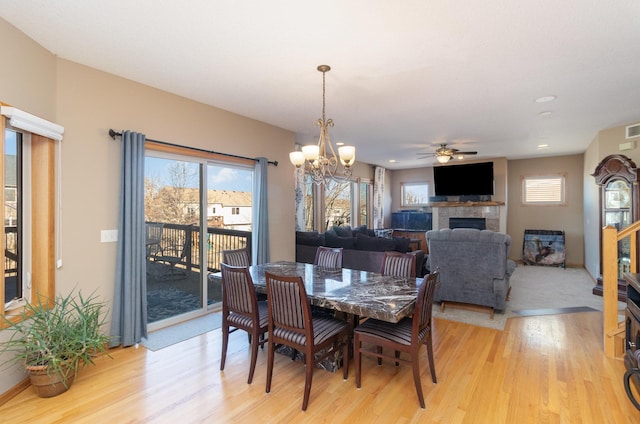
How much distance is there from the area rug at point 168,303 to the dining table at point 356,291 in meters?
1.25

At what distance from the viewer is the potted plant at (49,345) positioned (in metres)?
2.37

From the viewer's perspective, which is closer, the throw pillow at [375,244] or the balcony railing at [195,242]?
the balcony railing at [195,242]

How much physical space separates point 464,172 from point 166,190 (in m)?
6.91

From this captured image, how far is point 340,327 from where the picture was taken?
2.61 metres

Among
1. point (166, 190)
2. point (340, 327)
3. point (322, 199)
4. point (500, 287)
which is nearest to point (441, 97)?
point (500, 287)

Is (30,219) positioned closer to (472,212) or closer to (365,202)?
(365,202)

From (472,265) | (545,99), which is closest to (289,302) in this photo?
(472,265)

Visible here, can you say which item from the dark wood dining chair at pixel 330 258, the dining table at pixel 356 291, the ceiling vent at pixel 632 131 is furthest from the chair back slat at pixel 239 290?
the ceiling vent at pixel 632 131

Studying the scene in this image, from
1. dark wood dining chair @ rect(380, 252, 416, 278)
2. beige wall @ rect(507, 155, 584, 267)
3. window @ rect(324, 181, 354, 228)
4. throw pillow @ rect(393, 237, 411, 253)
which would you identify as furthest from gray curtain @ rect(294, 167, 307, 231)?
beige wall @ rect(507, 155, 584, 267)

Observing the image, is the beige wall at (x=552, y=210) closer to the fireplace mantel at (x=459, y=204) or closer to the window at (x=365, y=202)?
the fireplace mantel at (x=459, y=204)

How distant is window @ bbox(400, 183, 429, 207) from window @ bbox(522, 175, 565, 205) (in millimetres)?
2477

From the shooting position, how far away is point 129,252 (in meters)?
3.25

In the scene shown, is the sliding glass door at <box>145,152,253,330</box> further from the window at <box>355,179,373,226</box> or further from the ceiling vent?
the ceiling vent

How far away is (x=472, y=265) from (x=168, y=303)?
3845 millimetres
